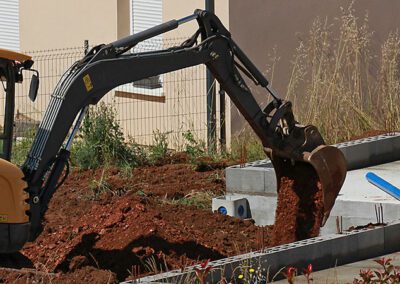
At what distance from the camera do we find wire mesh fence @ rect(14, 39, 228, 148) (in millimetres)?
19797

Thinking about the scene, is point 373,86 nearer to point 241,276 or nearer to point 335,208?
point 335,208

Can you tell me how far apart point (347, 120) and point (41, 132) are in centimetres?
742

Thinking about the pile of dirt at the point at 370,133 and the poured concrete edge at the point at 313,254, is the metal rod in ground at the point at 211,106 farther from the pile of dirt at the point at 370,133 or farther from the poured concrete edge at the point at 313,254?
the poured concrete edge at the point at 313,254

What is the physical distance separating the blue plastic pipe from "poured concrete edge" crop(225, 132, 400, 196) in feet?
3.48

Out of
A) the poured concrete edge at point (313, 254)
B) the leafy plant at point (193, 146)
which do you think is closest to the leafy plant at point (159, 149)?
the leafy plant at point (193, 146)

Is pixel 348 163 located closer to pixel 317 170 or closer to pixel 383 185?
pixel 383 185

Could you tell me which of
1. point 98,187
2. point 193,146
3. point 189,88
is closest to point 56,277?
point 98,187

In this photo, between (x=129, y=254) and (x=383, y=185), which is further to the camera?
(x=383, y=185)

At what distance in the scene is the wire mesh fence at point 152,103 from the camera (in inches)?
779

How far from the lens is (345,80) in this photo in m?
18.7

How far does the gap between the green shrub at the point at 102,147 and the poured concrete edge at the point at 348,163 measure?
3.20m

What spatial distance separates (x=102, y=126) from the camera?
720 inches

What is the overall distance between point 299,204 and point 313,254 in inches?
59.8

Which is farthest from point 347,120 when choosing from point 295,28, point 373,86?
point 295,28
